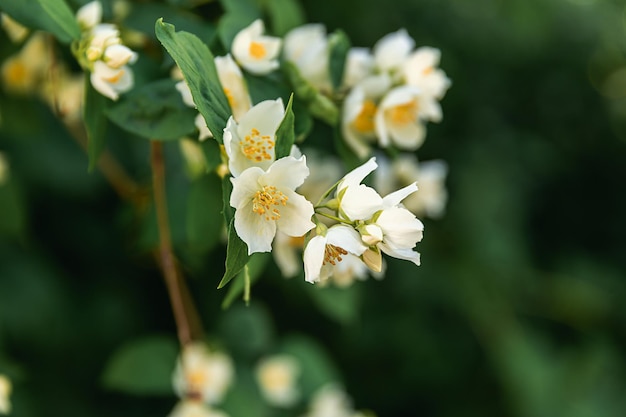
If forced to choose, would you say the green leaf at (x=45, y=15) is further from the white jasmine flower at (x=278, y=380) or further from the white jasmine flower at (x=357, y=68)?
the white jasmine flower at (x=278, y=380)

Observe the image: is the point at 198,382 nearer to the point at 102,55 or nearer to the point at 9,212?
the point at 9,212

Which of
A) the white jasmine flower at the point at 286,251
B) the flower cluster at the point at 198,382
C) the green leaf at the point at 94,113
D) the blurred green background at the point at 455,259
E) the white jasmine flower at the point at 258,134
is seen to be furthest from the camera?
the blurred green background at the point at 455,259

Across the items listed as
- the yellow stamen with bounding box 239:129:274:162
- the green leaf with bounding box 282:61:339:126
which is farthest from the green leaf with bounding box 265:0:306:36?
the yellow stamen with bounding box 239:129:274:162

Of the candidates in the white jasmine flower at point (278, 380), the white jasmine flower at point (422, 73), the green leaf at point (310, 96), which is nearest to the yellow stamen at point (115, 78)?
the green leaf at point (310, 96)

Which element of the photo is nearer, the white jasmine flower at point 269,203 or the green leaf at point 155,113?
the white jasmine flower at point 269,203

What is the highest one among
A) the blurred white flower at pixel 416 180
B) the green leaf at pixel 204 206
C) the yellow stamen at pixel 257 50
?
the yellow stamen at pixel 257 50

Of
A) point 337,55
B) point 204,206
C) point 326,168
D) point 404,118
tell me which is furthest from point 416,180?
point 204,206

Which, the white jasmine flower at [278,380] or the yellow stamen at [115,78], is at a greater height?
the yellow stamen at [115,78]

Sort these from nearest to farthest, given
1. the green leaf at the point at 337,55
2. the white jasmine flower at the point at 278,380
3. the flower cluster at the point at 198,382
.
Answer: the green leaf at the point at 337,55 < the flower cluster at the point at 198,382 < the white jasmine flower at the point at 278,380
